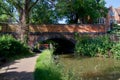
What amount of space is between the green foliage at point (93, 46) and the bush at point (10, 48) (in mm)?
8911

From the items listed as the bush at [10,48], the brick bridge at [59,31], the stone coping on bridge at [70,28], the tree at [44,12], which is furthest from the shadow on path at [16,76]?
the stone coping on bridge at [70,28]

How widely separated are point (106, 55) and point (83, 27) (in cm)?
966

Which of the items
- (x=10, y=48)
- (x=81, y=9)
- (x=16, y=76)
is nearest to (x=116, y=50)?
(x=10, y=48)

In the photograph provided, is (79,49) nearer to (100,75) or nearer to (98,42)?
(98,42)

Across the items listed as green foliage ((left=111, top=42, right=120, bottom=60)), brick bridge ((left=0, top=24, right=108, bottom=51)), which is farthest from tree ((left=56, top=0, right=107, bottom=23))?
green foliage ((left=111, top=42, right=120, bottom=60))

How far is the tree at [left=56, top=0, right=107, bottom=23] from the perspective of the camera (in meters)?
37.4

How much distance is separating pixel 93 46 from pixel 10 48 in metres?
12.6

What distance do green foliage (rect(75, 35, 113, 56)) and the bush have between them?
891cm

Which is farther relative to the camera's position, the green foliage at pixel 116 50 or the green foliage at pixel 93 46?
the green foliage at pixel 93 46

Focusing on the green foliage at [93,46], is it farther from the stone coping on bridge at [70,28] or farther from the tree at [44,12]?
the tree at [44,12]

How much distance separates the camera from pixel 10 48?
86.3ft

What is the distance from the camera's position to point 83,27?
140 feet

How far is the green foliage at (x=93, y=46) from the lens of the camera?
34.8 meters

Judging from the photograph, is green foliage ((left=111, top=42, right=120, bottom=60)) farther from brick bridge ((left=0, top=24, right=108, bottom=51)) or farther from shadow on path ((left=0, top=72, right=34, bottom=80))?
shadow on path ((left=0, top=72, right=34, bottom=80))
